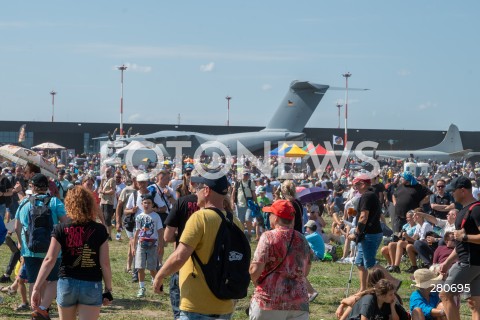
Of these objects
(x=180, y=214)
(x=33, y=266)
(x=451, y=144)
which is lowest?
(x=33, y=266)

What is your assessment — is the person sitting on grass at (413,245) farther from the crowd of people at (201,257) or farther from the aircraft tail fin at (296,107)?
the aircraft tail fin at (296,107)

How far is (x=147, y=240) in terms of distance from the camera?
35.9 ft

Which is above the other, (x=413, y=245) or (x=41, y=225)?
(x=41, y=225)

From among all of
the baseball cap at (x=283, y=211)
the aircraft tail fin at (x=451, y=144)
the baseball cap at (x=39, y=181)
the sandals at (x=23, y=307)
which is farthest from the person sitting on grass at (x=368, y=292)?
the aircraft tail fin at (x=451, y=144)

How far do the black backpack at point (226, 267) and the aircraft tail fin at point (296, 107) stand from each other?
155 feet

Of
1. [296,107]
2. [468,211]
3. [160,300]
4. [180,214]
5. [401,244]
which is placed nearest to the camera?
[180,214]

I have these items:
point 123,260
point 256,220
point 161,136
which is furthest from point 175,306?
point 161,136

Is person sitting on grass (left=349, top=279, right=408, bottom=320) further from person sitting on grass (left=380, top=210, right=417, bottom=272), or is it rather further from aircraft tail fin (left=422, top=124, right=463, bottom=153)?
aircraft tail fin (left=422, top=124, right=463, bottom=153)

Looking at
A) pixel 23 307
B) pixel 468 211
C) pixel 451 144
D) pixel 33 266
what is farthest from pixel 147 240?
pixel 451 144

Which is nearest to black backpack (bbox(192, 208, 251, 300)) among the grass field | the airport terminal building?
the grass field

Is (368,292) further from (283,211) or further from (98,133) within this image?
(98,133)

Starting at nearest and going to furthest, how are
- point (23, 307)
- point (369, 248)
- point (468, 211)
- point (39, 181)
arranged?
point (468, 211), point (39, 181), point (23, 307), point (369, 248)

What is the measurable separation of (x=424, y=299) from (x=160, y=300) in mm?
3620

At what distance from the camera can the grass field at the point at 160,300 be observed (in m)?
9.38
